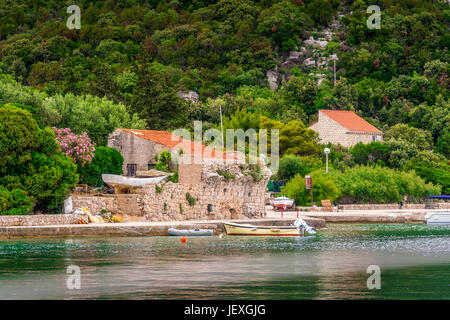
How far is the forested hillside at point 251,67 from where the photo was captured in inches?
2928

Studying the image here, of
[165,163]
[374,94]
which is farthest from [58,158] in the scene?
[374,94]

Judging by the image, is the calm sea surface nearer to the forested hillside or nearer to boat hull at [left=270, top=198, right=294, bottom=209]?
boat hull at [left=270, top=198, right=294, bottom=209]

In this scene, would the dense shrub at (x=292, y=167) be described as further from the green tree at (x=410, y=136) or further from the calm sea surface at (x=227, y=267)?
the calm sea surface at (x=227, y=267)

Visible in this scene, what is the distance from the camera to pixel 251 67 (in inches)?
4769

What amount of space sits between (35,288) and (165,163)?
86.8 ft

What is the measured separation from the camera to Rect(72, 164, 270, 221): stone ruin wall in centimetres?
4419

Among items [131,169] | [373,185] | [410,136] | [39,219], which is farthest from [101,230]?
[410,136]

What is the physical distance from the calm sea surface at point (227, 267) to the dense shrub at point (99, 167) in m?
10.7

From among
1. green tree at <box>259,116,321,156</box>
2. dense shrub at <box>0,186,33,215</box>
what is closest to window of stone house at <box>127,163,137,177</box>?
dense shrub at <box>0,186,33,215</box>

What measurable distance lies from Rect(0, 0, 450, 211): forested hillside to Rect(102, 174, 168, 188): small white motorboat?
433 inches

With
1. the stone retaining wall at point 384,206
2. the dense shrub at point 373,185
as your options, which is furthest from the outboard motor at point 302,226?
the dense shrub at point 373,185

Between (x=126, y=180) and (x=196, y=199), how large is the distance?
4.37 m

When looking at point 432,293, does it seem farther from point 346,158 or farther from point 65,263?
point 346,158

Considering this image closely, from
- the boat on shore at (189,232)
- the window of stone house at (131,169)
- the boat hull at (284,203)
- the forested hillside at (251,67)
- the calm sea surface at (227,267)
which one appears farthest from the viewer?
the forested hillside at (251,67)
